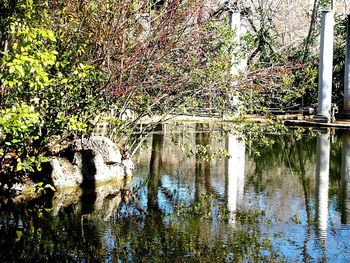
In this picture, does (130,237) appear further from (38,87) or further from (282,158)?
(282,158)

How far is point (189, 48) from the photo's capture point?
11562 millimetres

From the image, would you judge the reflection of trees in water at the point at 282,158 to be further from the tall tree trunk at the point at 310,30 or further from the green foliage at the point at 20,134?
the tall tree trunk at the point at 310,30

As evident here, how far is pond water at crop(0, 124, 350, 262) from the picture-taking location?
733cm

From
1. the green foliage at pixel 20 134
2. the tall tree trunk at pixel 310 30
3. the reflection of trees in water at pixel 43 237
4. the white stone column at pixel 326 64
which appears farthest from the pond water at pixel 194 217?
the tall tree trunk at pixel 310 30

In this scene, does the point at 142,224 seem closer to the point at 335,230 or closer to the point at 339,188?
the point at 335,230

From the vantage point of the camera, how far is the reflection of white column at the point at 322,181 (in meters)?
8.83

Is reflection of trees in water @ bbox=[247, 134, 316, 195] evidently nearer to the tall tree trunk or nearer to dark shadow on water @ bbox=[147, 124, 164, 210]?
dark shadow on water @ bbox=[147, 124, 164, 210]

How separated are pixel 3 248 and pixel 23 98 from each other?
2834 mm

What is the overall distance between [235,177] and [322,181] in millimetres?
1577

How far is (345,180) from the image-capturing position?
1222cm

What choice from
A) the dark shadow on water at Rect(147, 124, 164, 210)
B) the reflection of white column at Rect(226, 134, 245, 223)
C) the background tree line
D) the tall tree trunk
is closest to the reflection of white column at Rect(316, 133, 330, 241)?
the reflection of white column at Rect(226, 134, 245, 223)

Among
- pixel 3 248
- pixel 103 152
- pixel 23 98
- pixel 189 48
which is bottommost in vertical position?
pixel 3 248

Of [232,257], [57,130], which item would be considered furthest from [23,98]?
[232,257]

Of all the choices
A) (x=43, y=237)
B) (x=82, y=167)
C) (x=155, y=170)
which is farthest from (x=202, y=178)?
→ (x=43, y=237)
